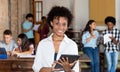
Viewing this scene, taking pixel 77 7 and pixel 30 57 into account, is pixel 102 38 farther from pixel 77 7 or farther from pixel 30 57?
pixel 77 7

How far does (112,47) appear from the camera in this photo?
23.0ft

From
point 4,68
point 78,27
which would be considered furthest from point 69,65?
point 78,27

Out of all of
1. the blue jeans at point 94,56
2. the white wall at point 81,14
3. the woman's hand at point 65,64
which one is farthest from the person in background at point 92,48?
the woman's hand at point 65,64

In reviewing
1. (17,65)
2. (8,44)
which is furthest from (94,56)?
(17,65)

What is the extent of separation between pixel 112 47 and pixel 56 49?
15.4 feet

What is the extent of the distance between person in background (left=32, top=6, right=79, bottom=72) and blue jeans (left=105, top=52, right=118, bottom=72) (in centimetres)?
457

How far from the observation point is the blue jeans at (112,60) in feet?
22.8

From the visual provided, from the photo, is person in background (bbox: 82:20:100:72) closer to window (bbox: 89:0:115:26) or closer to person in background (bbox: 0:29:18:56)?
person in background (bbox: 0:29:18:56)

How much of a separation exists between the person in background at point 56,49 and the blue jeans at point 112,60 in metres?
4.57

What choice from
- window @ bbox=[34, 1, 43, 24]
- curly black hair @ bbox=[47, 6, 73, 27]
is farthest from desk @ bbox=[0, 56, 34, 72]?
window @ bbox=[34, 1, 43, 24]

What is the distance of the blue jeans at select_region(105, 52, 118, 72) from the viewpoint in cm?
695

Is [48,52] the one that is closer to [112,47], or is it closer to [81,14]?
[112,47]

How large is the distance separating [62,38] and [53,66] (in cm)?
24

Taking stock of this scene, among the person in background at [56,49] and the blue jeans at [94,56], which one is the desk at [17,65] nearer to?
the person in background at [56,49]
